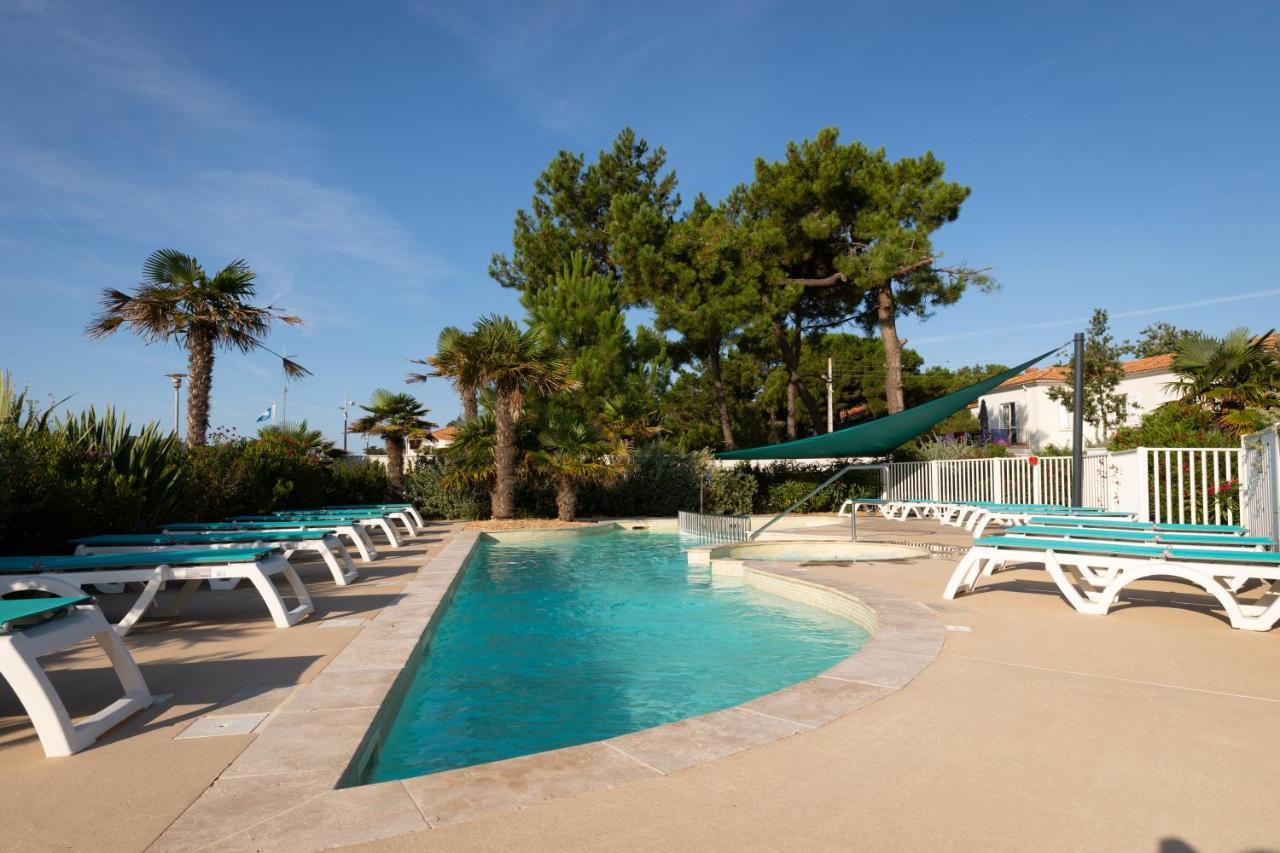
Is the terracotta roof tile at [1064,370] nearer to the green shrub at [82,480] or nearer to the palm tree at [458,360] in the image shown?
the palm tree at [458,360]

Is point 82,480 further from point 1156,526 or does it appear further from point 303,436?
point 303,436

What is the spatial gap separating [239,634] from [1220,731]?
5618 mm

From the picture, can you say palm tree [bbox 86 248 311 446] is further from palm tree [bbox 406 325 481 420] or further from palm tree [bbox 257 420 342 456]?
palm tree [bbox 257 420 342 456]

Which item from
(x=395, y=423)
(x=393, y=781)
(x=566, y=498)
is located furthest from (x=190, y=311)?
(x=393, y=781)

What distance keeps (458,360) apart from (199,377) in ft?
15.9

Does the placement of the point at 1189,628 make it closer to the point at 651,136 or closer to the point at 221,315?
the point at 221,315

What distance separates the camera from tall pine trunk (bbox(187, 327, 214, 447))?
1348cm

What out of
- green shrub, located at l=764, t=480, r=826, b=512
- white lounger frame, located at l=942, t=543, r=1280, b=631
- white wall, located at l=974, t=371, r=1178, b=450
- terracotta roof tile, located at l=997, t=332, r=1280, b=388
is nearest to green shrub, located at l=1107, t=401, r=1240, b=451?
white lounger frame, located at l=942, t=543, r=1280, b=631

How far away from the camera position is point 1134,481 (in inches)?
398

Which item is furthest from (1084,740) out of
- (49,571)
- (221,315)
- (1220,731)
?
(221,315)

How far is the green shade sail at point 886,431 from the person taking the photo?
11.9 m

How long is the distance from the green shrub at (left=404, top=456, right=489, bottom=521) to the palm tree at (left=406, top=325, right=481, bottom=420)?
274 centimetres

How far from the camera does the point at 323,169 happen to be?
14.0 metres

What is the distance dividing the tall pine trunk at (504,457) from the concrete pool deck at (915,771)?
1203cm
